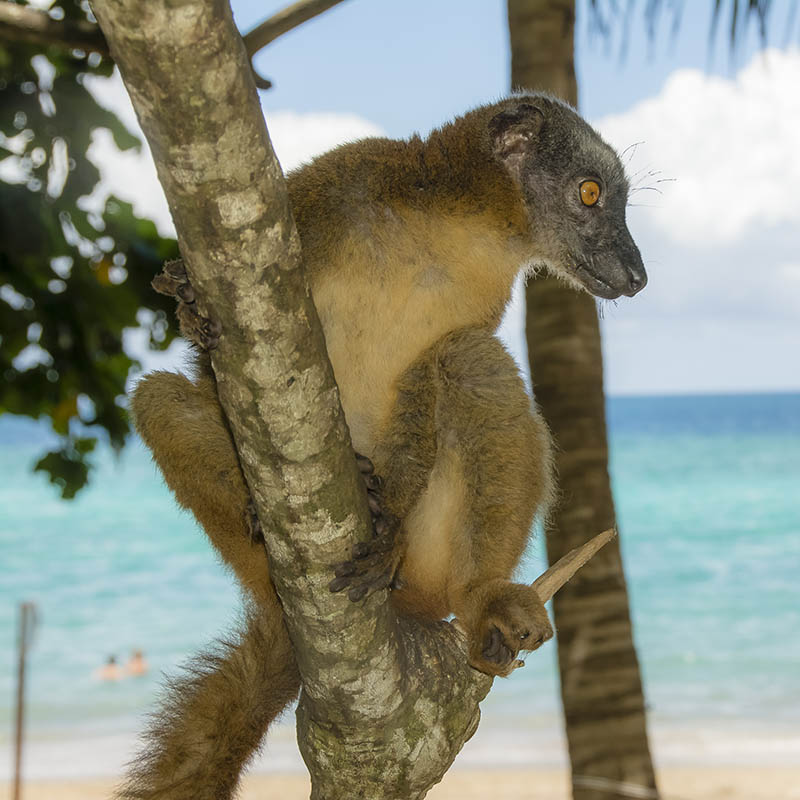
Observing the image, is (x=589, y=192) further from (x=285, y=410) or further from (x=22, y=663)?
(x=22, y=663)

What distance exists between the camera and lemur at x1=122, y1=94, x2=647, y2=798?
3.16m

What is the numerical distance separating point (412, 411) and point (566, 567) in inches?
27.7

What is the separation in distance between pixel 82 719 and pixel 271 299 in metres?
13.7

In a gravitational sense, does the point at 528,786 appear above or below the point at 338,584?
below

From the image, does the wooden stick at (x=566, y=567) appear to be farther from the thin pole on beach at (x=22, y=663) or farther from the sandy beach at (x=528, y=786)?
the sandy beach at (x=528, y=786)

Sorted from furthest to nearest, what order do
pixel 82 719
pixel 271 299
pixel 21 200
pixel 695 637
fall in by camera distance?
pixel 695 637
pixel 82 719
pixel 21 200
pixel 271 299

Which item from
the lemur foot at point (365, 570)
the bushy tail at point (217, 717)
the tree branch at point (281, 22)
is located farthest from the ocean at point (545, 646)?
the tree branch at point (281, 22)

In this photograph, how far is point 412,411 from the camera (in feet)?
10.9

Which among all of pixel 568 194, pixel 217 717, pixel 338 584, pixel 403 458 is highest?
pixel 568 194

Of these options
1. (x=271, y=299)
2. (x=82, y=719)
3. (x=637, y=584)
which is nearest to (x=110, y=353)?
(x=271, y=299)

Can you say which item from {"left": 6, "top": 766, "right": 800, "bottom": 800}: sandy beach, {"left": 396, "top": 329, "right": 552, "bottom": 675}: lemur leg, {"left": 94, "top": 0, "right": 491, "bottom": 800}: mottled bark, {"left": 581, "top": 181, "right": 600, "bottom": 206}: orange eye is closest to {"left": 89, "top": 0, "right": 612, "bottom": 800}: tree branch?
{"left": 94, "top": 0, "right": 491, "bottom": 800}: mottled bark

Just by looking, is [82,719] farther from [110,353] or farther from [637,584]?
[637,584]

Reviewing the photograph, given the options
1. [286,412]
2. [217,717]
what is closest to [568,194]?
[286,412]

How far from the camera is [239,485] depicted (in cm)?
325
